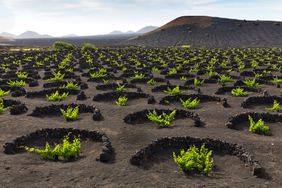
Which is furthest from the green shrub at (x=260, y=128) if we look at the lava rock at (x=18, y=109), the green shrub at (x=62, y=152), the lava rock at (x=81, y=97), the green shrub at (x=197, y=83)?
the lava rock at (x=18, y=109)

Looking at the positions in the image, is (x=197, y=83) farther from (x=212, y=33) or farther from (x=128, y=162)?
(x=212, y=33)

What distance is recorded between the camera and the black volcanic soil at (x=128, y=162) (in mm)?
8852

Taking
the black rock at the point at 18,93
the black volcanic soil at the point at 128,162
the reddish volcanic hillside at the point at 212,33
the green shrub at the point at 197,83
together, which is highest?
the reddish volcanic hillside at the point at 212,33

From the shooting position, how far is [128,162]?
10.1m

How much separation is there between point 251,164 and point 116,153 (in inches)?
160

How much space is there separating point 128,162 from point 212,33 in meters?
99.3

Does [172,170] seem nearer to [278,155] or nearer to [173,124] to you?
[278,155]

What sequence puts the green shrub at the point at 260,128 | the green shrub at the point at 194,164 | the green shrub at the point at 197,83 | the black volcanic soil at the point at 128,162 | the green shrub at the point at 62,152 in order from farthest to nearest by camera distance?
1. the green shrub at the point at 197,83
2. the green shrub at the point at 260,128
3. the green shrub at the point at 62,152
4. the green shrub at the point at 194,164
5. the black volcanic soil at the point at 128,162

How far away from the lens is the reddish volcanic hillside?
9488cm

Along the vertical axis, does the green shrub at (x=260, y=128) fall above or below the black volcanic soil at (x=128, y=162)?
above

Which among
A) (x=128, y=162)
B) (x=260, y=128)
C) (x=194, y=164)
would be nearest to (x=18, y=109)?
(x=128, y=162)

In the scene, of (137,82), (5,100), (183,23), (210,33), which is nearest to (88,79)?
(137,82)

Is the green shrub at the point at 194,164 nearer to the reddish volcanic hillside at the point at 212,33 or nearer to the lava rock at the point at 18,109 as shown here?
the lava rock at the point at 18,109

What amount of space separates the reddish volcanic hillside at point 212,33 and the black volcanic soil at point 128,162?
7822cm
